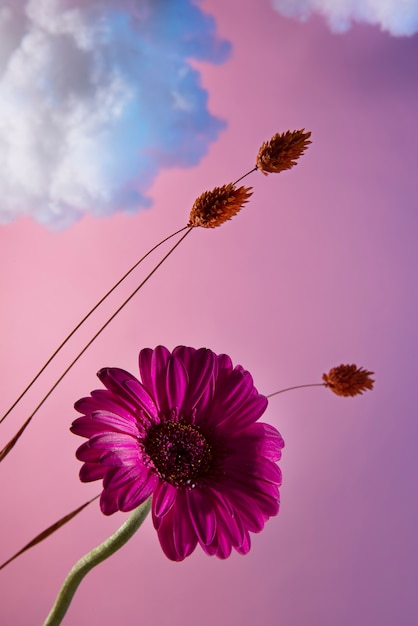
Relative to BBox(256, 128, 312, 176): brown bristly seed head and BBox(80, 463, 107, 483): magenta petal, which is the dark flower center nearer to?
BBox(80, 463, 107, 483): magenta petal

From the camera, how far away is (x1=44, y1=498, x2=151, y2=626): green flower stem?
33cm

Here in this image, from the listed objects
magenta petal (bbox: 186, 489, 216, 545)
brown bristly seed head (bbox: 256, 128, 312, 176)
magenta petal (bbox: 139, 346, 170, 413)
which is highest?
brown bristly seed head (bbox: 256, 128, 312, 176)

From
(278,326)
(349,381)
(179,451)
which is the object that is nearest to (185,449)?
(179,451)

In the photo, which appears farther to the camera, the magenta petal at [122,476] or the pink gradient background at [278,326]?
the pink gradient background at [278,326]

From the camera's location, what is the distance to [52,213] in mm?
1184

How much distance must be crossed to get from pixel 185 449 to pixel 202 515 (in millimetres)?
38

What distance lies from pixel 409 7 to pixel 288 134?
103cm

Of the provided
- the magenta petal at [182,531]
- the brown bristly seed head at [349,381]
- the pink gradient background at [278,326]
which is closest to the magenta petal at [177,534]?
the magenta petal at [182,531]

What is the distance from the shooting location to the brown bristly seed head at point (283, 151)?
357 millimetres

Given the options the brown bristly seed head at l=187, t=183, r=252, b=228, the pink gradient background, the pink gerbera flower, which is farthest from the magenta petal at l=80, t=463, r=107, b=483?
the pink gradient background

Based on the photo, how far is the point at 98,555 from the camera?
1.10 feet

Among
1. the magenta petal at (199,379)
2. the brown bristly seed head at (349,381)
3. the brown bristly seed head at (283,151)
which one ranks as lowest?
the magenta petal at (199,379)

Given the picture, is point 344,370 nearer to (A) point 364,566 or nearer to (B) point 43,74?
(A) point 364,566

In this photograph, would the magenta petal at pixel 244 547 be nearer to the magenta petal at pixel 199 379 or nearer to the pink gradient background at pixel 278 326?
the magenta petal at pixel 199 379
